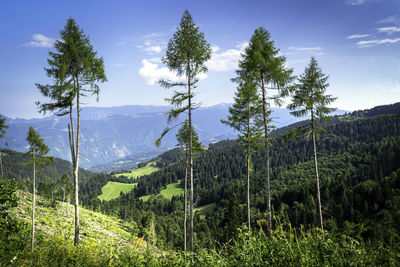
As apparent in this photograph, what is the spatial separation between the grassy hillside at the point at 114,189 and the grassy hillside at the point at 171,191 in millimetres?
30933

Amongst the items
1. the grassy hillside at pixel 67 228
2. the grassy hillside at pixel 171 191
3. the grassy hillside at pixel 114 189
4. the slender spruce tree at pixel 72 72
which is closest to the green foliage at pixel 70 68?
the slender spruce tree at pixel 72 72

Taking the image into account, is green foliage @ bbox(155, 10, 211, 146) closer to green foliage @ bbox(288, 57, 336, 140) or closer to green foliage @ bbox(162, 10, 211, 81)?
green foliage @ bbox(162, 10, 211, 81)

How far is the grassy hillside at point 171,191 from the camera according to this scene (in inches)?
5512

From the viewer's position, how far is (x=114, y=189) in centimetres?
17838

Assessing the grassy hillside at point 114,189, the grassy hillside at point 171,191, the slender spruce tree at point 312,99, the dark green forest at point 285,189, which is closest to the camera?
the slender spruce tree at point 312,99

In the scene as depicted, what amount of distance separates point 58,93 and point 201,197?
121818 millimetres

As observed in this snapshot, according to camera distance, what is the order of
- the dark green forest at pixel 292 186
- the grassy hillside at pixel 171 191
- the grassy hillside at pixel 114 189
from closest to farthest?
the dark green forest at pixel 292 186 → the grassy hillside at pixel 171 191 → the grassy hillside at pixel 114 189

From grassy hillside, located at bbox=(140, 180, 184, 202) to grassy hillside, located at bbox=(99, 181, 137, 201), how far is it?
3093cm

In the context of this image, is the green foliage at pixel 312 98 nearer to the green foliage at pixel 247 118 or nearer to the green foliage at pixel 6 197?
the green foliage at pixel 247 118

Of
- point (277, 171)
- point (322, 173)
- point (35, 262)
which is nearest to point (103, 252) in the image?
point (35, 262)

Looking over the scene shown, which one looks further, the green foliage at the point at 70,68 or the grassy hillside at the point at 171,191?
the grassy hillside at the point at 171,191

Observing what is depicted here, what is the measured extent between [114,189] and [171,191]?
6171cm

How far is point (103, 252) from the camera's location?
787 cm

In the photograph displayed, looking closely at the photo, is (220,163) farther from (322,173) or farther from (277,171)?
(322,173)
